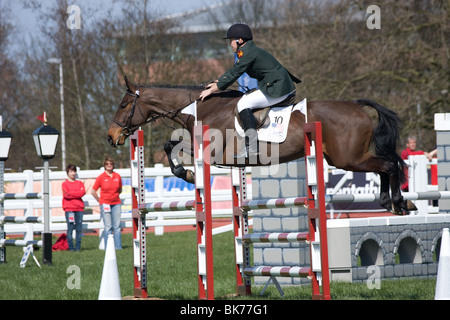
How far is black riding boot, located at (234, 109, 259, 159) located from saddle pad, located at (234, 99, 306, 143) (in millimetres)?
73

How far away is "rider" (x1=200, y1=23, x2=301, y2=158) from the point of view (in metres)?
7.32

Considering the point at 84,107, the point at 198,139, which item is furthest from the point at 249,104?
the point at 84,107

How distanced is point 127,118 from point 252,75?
1.49m

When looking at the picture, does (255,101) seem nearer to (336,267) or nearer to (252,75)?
(252,75)

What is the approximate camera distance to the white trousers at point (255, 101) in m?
7.56

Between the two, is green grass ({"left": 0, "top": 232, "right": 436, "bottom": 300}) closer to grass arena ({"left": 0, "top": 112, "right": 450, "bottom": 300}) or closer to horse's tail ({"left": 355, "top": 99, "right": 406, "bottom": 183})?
grass arena ({"left": 0, "top": 112, "right": 450, "bottom": 300})

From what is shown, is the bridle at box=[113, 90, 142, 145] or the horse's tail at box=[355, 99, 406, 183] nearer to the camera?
the horse's tail at box=[355, 99, 406, 183]

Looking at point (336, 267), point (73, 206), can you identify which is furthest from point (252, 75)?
point (73, 206)

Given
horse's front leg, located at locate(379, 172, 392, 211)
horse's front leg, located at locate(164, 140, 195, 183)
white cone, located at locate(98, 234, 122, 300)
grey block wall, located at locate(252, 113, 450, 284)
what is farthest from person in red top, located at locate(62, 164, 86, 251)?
white cone, located at locate(98, 234, 122, 300)

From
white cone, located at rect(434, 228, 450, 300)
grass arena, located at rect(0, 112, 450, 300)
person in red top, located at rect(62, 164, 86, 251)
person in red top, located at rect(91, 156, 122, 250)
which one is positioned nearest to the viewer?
white cone, located at rect(434, 228, 450, 300)

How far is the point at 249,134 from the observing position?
7531mm

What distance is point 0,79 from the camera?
26562mm

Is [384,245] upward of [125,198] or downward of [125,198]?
downward
